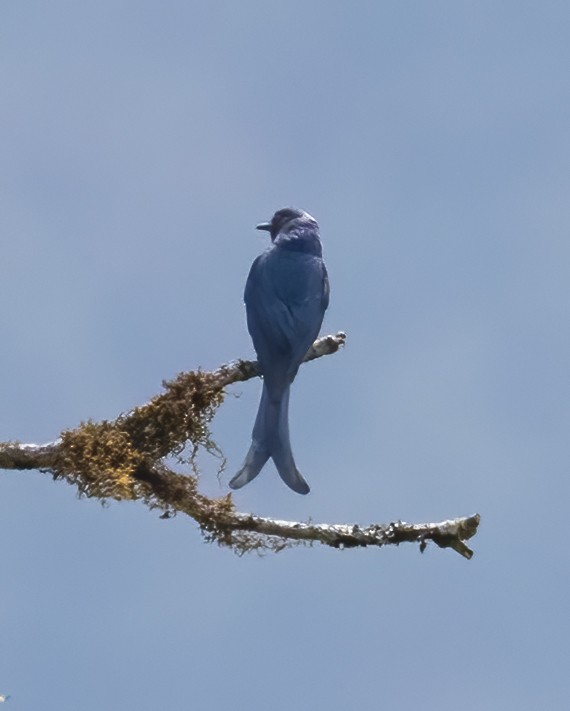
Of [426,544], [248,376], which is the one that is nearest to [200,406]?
[248,376]

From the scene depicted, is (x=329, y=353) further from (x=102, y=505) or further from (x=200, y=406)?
(x=102, y=505)

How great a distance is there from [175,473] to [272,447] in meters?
0.45

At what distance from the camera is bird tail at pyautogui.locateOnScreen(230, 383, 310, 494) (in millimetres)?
5035

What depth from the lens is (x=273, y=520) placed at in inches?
179

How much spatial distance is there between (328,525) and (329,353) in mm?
1458

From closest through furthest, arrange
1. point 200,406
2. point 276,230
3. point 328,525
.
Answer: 1. point 328,525
2. point 200,406
3. point 276,230

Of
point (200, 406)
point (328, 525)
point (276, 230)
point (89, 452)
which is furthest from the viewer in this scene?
point (276, 230)

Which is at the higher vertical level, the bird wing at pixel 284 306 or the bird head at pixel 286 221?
the bird head at pixel 286 221

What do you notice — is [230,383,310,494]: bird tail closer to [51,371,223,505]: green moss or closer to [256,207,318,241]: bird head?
[51,371,223,505]: green moss

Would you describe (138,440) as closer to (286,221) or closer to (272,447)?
(272,447)

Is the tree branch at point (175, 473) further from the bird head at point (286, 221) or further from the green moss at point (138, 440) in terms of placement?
the bird head at point (286, 221)

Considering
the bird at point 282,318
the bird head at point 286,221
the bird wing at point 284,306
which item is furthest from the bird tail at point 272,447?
the bird head at point 286,221

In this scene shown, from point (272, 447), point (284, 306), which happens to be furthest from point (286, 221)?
point (272, 447)

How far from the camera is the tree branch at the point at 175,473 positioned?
14.8 ft
